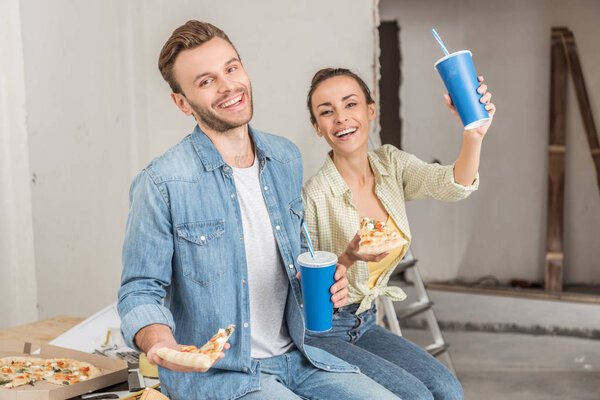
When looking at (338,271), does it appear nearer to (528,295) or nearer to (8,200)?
(8,200)

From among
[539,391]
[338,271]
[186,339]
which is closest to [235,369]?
[186,339]

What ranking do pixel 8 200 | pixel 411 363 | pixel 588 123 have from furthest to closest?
1. pixel 588 123
2. pixel 8 200
3. pixel 411 363

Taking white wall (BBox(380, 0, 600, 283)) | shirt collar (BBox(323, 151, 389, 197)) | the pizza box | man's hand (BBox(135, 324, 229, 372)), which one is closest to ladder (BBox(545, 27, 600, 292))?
white wall (BBox(380, 0, 600, 283))

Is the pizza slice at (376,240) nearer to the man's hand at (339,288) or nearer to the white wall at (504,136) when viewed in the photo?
the man's hand at (339,288)

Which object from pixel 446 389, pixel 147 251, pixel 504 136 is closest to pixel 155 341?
pixel 147 251

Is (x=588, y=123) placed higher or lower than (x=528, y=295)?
higher

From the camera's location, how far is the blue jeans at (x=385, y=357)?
1.97 metres

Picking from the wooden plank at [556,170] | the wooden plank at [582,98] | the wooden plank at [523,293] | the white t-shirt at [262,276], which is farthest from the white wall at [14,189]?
the wooden plank at [582,98]

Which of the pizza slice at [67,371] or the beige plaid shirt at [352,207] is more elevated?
the beige plaid shirt at [352,207]

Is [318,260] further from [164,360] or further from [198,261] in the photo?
[164,360]

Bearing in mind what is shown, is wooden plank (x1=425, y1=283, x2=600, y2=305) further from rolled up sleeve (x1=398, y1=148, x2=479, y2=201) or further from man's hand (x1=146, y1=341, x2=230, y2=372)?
man's hand (x1=146, y1=341, x2=230, y2=372)

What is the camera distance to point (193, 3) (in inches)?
156

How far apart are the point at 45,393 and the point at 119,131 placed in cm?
249

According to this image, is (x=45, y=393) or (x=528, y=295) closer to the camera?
(x=45, y=393)
